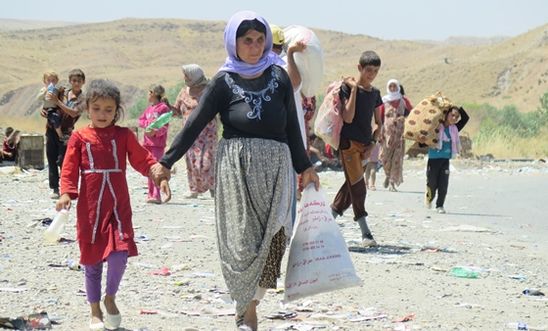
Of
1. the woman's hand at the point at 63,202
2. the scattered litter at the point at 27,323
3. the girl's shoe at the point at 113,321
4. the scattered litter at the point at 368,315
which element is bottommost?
the scattered litter at the point at 368,315

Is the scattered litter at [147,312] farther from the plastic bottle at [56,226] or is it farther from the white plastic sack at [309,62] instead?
the white plastic sack at [309,62]

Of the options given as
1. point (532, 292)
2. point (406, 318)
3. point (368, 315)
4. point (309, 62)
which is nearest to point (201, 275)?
point (368, 315)

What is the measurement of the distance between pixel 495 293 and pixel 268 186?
2.48 meters

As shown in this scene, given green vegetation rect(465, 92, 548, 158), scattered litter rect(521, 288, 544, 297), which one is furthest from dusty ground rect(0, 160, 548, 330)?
green vegetation rect(465, 92, 548, 158)

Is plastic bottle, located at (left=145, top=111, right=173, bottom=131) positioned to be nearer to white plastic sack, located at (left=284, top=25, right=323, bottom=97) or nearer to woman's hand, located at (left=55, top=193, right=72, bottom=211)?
white plastic sack, located at (left=284, top=25, right=323, bottom=97)

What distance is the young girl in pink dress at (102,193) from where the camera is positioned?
579 centimetres

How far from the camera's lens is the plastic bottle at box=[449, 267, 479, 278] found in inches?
326

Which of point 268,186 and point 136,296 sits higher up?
point 268,186

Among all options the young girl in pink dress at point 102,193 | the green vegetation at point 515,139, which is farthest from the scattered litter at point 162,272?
the green vegetation at point 515,139

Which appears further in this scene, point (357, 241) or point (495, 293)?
point (357, 241)

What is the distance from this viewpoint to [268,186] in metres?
5.73

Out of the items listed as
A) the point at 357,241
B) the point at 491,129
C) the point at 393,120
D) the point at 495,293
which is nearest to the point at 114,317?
the point at 495,293

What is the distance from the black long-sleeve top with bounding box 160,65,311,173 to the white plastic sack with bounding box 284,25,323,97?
1211 mm

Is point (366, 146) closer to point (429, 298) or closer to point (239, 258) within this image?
point (429, 298)
